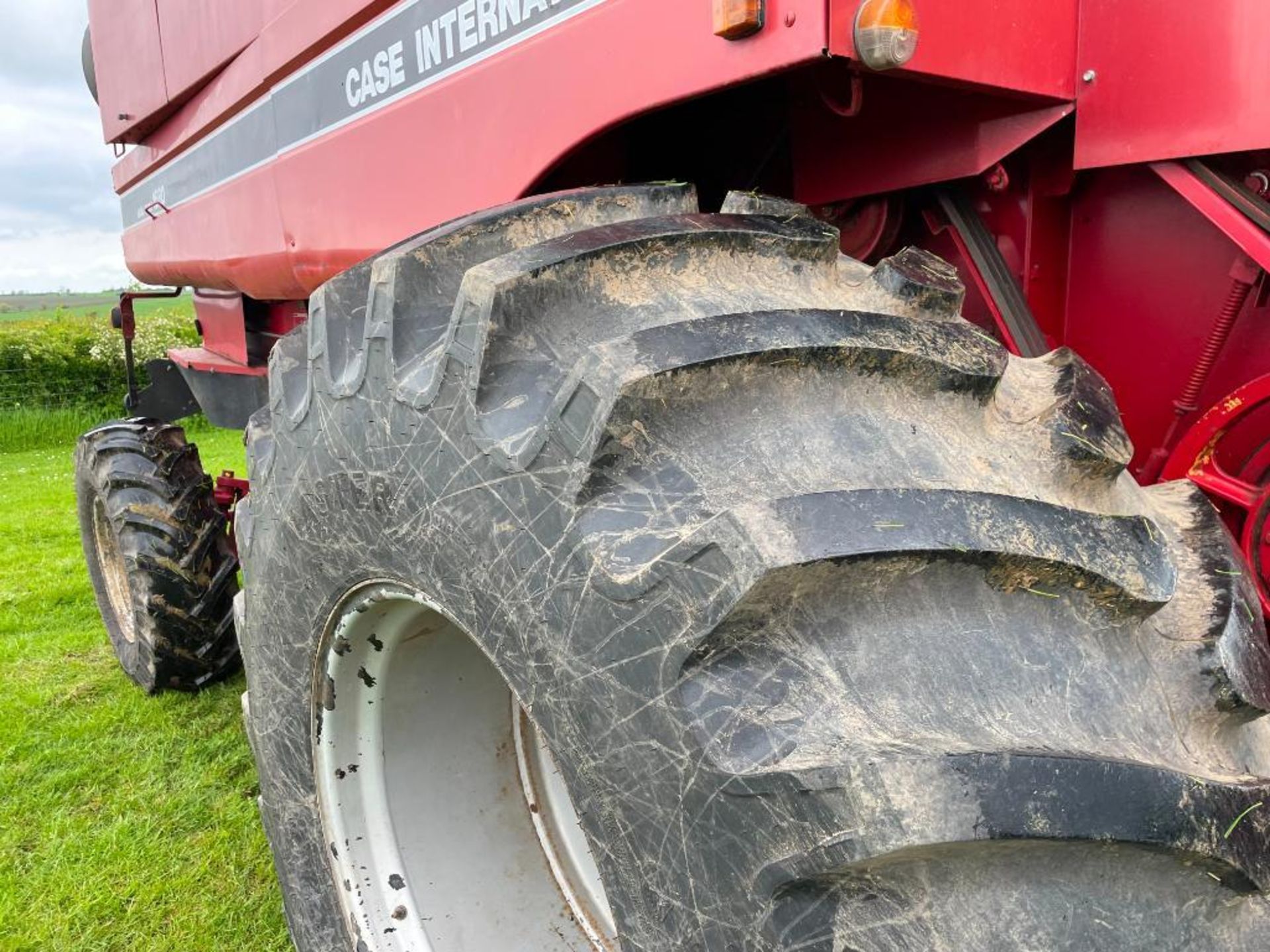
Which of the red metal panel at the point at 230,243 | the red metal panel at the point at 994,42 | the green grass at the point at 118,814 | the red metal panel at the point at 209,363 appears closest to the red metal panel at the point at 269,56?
the red metal panel at the point at 230,243

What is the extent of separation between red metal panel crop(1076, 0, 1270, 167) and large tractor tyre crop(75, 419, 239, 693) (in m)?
2.62

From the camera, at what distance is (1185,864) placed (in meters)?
0.78

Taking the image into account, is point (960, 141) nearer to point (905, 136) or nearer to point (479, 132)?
point (905, 136)

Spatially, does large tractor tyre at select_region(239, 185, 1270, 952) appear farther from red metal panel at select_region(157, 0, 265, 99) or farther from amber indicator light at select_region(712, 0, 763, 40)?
red metal panel at select_region(157, 0, 265, 99)

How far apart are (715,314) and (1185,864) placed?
0.60 metres

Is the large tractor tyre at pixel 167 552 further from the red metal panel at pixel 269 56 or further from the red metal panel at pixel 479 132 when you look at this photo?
the red metal panel at pixel 269 56

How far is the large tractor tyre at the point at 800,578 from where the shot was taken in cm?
76

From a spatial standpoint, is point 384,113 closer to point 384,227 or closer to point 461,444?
point 384,227

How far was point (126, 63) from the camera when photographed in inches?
127

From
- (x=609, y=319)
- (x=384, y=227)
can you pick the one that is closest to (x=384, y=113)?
(x=384, y=227)

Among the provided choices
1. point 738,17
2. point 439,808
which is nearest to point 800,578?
point 738,17

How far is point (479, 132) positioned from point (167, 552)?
196cm

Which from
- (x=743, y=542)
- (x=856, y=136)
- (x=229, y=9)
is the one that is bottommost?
(x=743, y=542)

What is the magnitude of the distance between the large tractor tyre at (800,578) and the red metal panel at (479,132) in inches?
6.5
